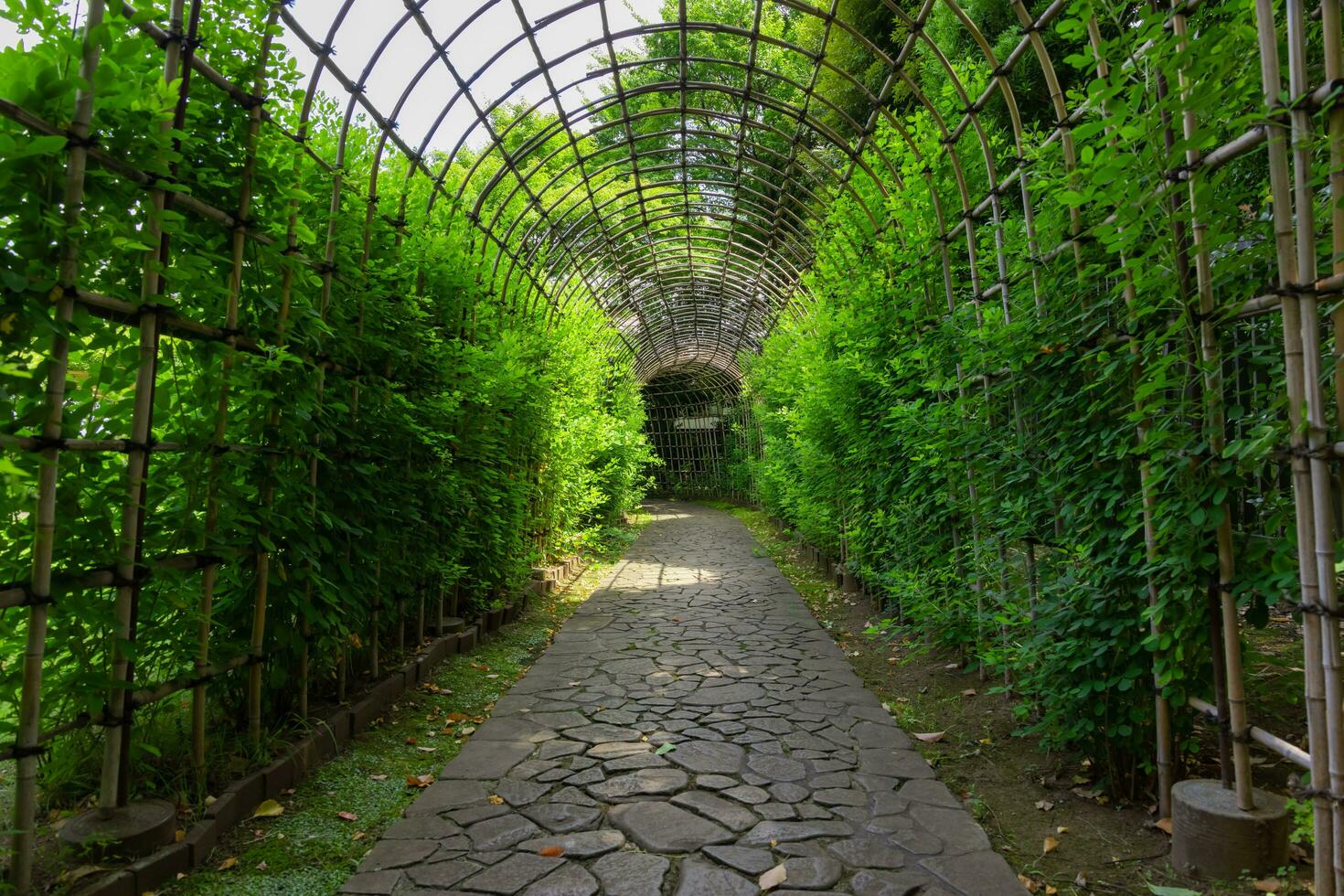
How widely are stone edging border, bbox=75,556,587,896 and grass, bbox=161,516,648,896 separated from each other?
48 mm

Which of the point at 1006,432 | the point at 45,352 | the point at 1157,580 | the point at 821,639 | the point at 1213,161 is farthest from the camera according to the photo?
the point at 821,639

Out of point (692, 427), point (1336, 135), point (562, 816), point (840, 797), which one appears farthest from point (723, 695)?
point (692, 427)

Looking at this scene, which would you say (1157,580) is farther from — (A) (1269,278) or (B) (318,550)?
(B) (318,550)

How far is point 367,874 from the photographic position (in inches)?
103

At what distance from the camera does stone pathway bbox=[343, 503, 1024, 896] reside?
8.55ft

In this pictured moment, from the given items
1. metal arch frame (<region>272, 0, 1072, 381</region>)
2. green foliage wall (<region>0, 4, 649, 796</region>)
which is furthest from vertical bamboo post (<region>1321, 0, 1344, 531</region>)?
green foliage wall (<region>0, 4, 649, 796</region>)

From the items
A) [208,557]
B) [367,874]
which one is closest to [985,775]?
[367,874]

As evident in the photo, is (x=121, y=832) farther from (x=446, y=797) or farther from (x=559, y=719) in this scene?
(x=559, y=719)

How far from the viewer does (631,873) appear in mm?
2623

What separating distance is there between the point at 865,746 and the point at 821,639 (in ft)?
7.81

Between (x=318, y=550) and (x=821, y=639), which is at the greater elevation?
(x=318, y=550)

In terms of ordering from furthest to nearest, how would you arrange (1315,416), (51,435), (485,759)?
(485,759), (51,435), (1315,416)

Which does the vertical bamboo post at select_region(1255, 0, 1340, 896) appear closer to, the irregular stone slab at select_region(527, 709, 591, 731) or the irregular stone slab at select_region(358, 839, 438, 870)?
the irregular stone slab at select_region(358, 839, 438, 870)

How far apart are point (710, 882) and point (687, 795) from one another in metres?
0.72
